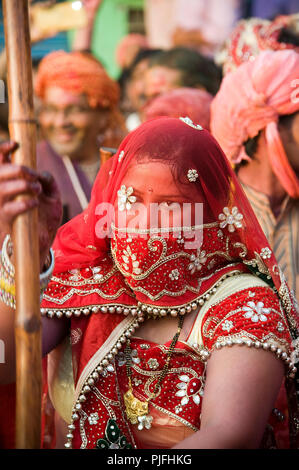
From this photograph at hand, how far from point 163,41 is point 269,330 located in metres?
4.31

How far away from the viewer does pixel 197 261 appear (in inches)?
76.1

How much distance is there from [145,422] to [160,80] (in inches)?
148

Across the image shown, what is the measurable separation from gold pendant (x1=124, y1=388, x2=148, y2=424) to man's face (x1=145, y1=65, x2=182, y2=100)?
3528 millimetres

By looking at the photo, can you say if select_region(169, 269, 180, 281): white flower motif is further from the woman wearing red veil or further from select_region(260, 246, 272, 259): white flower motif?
select_region(260, 246, 272, 259): white flower motif

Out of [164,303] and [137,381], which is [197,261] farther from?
[137,381]

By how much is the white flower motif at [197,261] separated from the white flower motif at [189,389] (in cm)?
34

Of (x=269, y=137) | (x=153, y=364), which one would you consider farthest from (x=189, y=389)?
(x=269, y=137)

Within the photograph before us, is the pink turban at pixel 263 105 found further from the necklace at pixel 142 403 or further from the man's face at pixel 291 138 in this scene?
the necklace at pixel 142 403

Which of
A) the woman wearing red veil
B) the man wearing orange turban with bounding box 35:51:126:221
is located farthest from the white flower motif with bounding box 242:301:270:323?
the man wearing orange turban with bounding box 35:51:126:221

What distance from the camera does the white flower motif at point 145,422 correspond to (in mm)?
1916

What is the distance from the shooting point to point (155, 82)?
Result: 5223mm

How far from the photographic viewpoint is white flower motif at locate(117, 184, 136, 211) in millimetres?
1896

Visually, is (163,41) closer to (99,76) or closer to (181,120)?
(99,76)
